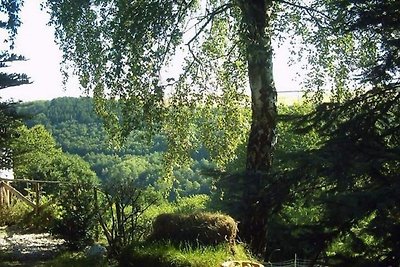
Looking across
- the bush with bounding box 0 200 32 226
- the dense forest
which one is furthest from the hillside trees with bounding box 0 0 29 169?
the bush with bounding box 0 200 32 226

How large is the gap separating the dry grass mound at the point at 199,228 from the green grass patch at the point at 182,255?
0.36 ft

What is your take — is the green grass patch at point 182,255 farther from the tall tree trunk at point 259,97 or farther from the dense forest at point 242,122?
the tall tree trunk at point 259,97

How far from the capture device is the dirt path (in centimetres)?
999

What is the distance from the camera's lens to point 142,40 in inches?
356

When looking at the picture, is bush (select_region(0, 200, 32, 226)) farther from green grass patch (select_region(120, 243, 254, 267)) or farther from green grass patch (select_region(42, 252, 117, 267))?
green grass patch (select_region(120, 243, 254, 267))

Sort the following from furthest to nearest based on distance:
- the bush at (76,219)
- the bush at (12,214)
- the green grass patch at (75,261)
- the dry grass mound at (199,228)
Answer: the bush at (12,214) → the bush at (76,219) → the green grass patch at (75,261) → the dry grass mound at (199,228)

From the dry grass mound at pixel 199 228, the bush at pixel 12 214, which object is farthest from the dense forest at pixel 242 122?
the bush at pixel 12 214

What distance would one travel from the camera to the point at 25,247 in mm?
11000

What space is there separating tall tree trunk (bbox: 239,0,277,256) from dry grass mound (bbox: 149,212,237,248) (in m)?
0.73

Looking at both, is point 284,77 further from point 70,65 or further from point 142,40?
point 70,65

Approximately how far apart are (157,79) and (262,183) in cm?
330

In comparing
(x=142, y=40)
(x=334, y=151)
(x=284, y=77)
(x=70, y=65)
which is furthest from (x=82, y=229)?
(x=334, y=151)

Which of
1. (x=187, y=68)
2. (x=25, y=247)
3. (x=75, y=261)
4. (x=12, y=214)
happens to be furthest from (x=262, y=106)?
(x=12, y=214)

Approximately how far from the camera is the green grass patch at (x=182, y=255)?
6664 millimetres
